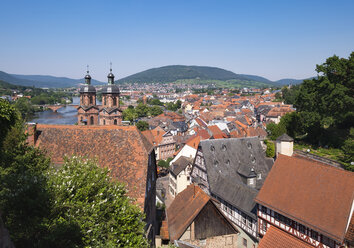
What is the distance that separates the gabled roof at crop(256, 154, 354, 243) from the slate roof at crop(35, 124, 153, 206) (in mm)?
11448

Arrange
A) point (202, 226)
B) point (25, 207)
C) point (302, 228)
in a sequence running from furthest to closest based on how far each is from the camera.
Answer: point (202, 226)
point (302, 228)
point (25, 207)

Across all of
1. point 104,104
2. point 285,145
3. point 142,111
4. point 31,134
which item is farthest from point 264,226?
point 142,111

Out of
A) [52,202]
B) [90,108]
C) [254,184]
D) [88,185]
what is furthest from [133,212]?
[90,108]

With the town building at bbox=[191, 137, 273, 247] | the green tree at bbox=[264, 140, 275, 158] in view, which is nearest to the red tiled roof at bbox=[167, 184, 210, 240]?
the town building at bbox=[191, 137, 273, 247]

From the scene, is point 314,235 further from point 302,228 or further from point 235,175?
point 235,175

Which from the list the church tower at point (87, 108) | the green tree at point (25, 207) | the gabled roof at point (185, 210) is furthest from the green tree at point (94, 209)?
the church tower at point (87, 108)

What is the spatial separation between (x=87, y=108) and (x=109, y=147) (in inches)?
939

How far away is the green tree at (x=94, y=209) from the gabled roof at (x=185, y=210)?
7.73m

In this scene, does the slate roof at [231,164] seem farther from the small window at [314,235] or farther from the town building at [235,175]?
the small window at [314,235]

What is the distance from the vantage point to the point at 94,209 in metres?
12.4

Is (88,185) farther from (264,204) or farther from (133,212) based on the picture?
(264,204)

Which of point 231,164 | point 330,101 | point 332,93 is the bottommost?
point 231,164

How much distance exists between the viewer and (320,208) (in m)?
19.2

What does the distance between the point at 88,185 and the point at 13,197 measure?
11.0ft
